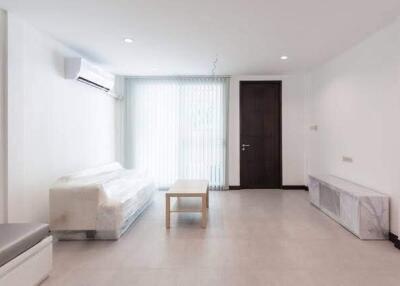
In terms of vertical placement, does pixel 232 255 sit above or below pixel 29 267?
below

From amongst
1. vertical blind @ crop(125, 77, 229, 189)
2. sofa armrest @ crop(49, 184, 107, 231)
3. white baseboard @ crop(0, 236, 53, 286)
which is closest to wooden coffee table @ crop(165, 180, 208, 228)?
sofa armrest @ crop(49, 184, 107, 231)

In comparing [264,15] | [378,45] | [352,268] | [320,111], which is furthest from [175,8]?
[320,111]

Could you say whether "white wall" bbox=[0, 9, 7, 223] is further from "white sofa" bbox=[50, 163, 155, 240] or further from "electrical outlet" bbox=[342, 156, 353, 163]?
"electrical outlet" bbox=[342, 156, 353, 163]

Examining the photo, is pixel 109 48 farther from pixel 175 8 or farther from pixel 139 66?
pixel 175 8

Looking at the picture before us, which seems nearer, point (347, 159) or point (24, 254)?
point (24, 254)

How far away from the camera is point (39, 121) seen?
368 centimetres

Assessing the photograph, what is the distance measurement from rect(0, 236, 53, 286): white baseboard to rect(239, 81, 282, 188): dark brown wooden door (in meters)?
4.72

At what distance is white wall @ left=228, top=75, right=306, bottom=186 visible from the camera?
255 inches

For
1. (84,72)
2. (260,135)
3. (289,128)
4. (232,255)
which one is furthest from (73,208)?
(289,128)

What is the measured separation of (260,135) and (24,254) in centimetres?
531

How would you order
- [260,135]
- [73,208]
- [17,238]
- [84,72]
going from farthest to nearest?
[260,135] < [84,72] < [73,208] < [17,238]

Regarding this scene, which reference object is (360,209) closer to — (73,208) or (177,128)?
(73,208)

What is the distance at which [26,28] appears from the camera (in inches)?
135

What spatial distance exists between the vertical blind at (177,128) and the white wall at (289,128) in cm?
21
